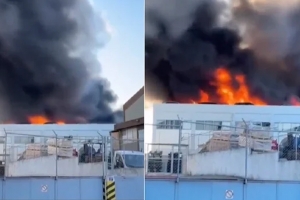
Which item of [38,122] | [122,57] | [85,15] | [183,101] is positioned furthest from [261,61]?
[38,122]

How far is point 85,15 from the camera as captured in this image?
430 cm

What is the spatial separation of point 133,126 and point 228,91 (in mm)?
688

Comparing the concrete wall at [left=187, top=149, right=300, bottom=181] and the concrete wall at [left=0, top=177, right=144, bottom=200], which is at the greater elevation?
the concrete wall at [left=187, top=149, right=300, bottom=181]

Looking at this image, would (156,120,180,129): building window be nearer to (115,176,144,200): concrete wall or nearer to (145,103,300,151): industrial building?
(145,103,300,151): industrial building

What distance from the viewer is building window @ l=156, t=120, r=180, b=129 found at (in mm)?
4250

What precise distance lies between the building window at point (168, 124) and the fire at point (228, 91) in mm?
237

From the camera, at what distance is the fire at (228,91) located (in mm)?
4306

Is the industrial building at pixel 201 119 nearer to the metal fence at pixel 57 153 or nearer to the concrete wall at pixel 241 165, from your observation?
the concrete wall at pixel 241 165

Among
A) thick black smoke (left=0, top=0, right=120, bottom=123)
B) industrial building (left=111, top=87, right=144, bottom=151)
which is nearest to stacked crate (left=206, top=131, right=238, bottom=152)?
industrial building (left=111, top=87, right=144, bottom=151)

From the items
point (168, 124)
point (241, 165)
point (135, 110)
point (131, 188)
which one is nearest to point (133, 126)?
point (135, 110)

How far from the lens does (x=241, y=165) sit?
4.37 metres

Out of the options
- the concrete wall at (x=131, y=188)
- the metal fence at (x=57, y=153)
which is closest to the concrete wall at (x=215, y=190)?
the concrete wall at (x=131, y=188)

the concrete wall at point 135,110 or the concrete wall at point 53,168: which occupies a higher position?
the concrete wall at point 135,110

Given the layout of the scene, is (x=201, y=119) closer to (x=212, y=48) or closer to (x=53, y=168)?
(x=212, y=48)
